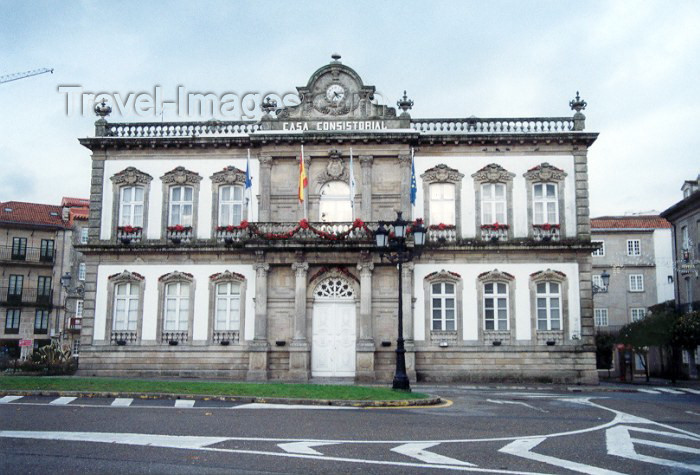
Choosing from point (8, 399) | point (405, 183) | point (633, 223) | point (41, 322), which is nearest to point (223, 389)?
point (8, 399)

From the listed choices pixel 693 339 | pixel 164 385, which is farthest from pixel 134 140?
pixel 693 339

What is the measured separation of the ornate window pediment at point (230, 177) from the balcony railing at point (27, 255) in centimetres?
3401

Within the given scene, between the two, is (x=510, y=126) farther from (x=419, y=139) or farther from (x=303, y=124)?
(x=303, y=124)

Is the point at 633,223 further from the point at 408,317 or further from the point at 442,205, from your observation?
the point at 408,317

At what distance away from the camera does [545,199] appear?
31.8 m

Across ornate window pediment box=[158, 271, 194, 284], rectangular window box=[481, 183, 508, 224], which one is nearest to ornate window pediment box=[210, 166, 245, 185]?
ornate window pediment box=[158, 271, 194, 284]

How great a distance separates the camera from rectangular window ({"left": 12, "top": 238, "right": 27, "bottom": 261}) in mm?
59344

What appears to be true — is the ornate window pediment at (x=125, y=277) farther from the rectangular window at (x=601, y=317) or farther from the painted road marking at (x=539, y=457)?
the rectangular window at (x=601, y=317)

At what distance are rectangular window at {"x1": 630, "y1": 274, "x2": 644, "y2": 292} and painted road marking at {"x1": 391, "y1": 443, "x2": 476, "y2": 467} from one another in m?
51.3

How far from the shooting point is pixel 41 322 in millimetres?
59781

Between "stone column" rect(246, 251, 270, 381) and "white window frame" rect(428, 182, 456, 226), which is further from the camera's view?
"white window frame" rect(428, 182, 456, 226)

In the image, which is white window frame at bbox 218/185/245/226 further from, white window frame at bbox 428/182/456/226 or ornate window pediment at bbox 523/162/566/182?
ornate window pediment at bbox 523/162/566/182

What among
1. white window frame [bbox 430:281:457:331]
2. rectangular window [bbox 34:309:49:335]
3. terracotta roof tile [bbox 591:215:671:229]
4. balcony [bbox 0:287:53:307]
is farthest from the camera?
rectangular window [bbox 34:309:49:335]

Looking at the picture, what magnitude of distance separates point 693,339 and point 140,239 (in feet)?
84.4
